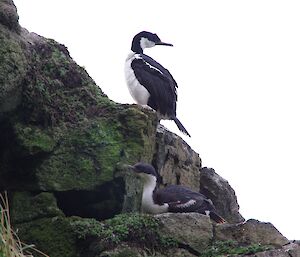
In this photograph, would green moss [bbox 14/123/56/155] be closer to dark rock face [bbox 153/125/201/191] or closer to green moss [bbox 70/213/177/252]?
green moss [bbox 70/213/177/252]

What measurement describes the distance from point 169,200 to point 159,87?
3.09 m

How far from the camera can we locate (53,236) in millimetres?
10086

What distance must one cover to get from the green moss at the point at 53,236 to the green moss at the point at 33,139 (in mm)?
1131

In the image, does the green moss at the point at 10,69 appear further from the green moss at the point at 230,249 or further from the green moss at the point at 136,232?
the green moss at the point at 230,249

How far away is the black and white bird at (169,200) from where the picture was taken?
11.7 meters

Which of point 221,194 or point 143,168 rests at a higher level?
point 221,194

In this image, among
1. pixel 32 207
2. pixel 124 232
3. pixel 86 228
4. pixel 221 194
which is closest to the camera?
pixel 124 232

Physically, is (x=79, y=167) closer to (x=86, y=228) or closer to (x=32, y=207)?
(x=32, y=207)

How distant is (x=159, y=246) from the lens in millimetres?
10219

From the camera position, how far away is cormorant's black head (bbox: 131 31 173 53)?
51.5 feet

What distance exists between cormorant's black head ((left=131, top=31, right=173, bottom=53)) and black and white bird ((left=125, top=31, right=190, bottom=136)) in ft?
2.46

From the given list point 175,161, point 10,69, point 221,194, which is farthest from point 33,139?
point 221,194

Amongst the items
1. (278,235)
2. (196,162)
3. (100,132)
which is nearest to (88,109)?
(100,132)

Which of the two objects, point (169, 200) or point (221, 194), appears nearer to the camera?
point (169, 200)
